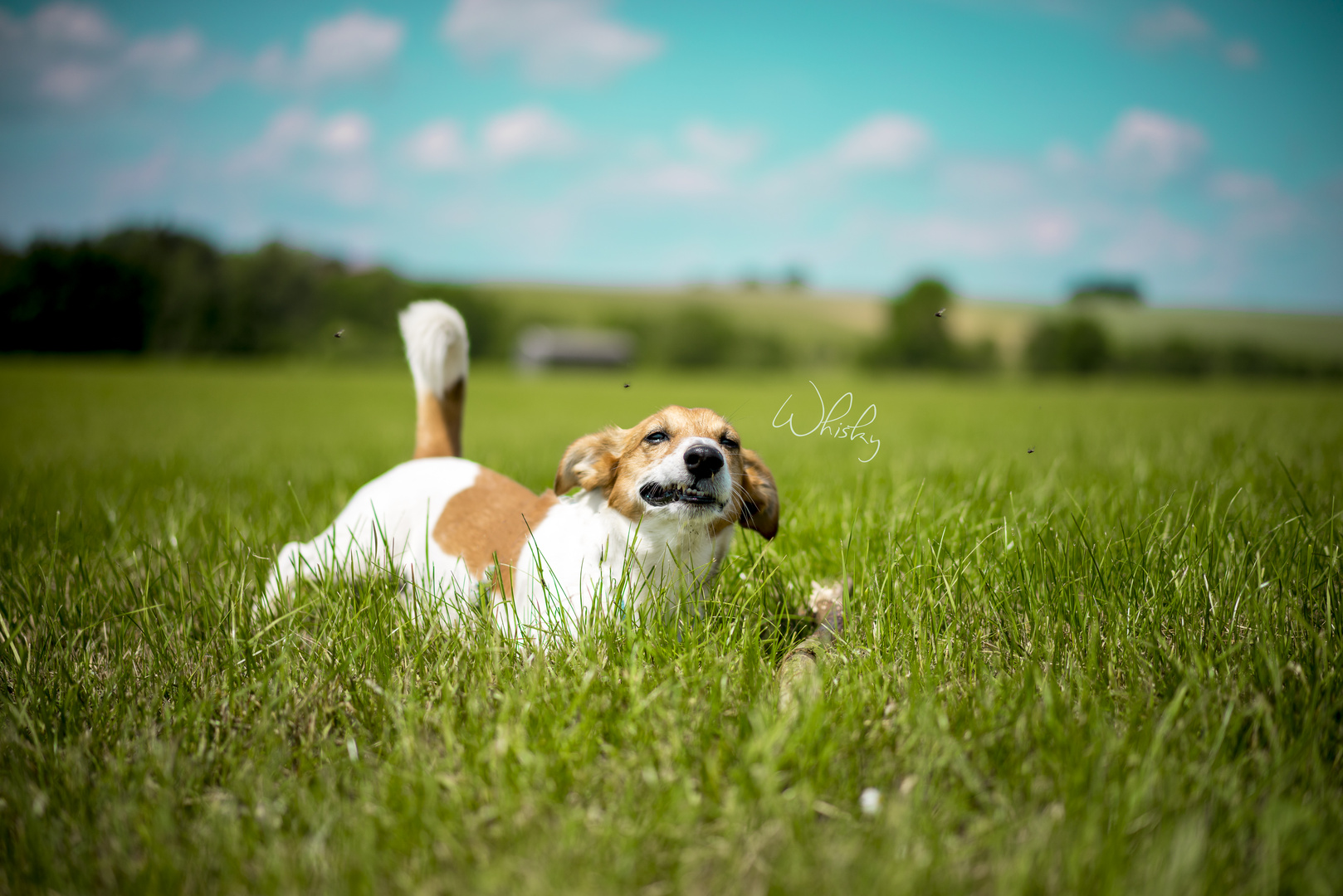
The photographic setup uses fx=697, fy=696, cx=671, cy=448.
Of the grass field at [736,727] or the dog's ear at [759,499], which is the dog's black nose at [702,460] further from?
the grass field at [736,727]

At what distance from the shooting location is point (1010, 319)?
49.0 metres

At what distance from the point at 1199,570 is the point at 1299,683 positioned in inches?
25.2

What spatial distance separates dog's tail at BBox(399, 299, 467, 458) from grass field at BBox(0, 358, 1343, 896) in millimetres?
1022

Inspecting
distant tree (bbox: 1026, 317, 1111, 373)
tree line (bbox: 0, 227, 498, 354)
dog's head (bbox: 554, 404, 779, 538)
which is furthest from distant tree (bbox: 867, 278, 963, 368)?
dog's head (bbox: 554, 404, 779, 538)

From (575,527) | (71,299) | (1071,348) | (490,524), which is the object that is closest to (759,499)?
(575,527)

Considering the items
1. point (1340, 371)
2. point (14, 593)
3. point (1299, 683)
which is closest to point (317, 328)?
point (14, 593)

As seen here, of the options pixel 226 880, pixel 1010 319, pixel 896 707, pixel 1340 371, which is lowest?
pixel 226 880

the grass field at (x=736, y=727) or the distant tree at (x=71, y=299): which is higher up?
the distant tree at (x=71, y=299)

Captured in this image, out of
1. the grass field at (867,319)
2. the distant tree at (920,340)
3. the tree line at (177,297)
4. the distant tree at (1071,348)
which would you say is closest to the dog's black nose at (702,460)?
the grass field at (867,319)

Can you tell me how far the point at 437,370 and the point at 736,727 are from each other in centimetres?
237

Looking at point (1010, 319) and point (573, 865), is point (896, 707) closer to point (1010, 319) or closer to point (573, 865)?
point (573, 865)

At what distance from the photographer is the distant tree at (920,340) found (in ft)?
117

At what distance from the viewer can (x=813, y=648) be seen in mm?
2498

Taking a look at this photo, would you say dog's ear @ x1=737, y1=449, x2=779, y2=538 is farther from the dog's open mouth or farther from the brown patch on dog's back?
the brown patch on dog's back
